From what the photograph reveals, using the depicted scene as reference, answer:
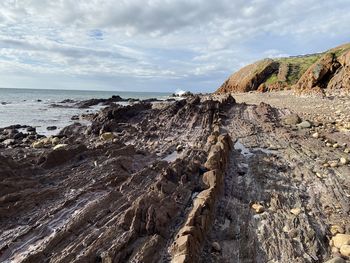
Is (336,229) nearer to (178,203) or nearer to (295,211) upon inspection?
(295,211)

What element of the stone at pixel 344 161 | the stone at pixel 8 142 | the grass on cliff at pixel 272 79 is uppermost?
the grass on cliff at pixel 272 79

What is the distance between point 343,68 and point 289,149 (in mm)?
19375

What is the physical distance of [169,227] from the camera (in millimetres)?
7414

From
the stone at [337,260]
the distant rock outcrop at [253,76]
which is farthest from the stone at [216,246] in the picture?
the distant rock outcrop at [253,76]

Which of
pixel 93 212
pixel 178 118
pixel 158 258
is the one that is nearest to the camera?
pixel 158 258

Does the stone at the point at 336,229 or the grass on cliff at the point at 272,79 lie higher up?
the grass on cliff at the point at 272,79

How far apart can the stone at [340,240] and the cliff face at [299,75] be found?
72.2 ft

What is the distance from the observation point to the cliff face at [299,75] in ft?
98.7

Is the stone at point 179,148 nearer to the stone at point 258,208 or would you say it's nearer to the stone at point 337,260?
the stone at point 258,208

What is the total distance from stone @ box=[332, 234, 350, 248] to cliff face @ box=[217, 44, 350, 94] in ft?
72.2

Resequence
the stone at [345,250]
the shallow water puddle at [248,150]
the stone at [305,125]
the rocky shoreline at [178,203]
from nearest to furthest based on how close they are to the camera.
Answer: the rocky shoreline at [178,203], the stone at [345,250], the shallow water puddle at [248,150], the stone at [305,125]

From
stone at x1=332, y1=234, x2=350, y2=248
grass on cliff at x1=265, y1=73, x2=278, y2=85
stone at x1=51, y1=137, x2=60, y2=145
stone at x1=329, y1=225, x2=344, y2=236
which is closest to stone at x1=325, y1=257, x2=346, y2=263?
stone at x1=332, y1=234, x2=350, y2=248

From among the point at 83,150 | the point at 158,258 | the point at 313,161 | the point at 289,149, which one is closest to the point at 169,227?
the point at 158,258

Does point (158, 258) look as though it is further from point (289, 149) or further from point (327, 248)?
point (289, 149)
